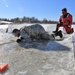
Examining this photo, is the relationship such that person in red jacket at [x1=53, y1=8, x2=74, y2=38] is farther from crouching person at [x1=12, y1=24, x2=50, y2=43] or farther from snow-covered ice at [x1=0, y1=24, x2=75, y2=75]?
snow-covered ice at [x1=0, y1=24, x2=75, y2=75]

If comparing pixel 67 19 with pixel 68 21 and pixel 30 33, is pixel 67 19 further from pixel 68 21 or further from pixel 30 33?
pixel 30 33

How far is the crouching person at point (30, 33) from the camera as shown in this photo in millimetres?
6959

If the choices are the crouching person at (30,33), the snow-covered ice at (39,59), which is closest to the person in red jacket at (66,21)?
the crouching person at (30,33)

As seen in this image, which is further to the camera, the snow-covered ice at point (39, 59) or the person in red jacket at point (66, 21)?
the person in red jacket at point (66, 21)

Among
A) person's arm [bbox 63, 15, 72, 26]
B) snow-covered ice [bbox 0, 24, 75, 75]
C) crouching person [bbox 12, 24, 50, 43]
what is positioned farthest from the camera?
person's arm [bbox 63, 15, 72, 26]

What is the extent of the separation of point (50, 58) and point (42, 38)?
265 centimetres

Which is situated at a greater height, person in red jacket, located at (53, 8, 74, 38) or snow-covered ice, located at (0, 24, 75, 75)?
person in red jacket, located at (53, 8, 74, 38)

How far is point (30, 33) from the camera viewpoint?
7188mm

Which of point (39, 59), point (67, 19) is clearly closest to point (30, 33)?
point (39, 59)

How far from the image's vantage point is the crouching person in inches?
274

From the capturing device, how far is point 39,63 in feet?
15.0

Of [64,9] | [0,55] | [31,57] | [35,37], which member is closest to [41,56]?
[31,57]

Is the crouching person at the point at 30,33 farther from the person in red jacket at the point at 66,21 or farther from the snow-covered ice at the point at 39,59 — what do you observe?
the person in red jacket at the point at 66,21

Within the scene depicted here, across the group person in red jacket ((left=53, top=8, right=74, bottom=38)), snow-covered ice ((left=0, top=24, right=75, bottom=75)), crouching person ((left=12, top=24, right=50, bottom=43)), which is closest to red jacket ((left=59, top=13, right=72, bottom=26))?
person in red jacket ((left=53, top=8, right=74, bottom=38))
